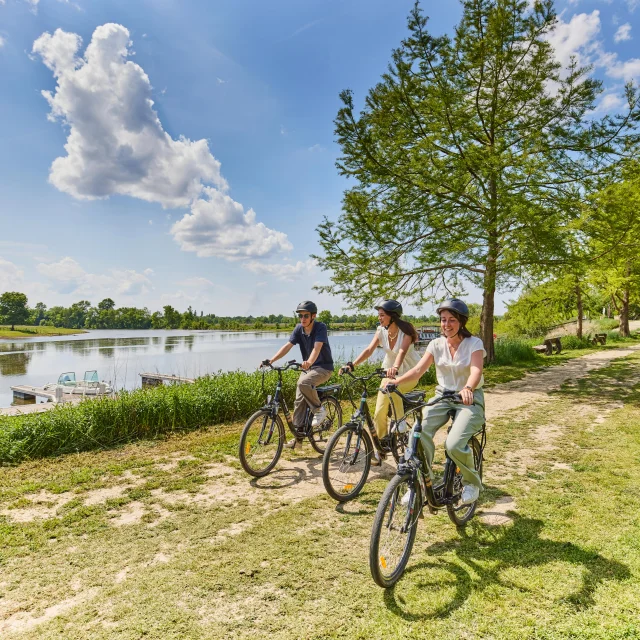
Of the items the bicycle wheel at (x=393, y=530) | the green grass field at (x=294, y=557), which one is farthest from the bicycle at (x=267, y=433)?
the bicycle wheel at (x=393, y=530)

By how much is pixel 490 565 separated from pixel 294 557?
1.49 metres

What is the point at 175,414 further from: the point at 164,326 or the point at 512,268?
the point at 164,326

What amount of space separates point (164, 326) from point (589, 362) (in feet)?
388

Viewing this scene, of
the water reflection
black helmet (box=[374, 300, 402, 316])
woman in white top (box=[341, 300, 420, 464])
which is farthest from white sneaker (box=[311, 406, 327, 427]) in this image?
the water reflection

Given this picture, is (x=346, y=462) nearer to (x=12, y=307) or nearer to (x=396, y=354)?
(x=396, y=354)

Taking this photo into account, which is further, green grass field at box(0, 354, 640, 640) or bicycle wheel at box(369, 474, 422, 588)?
bicycle wheel at box(369, 474, 422, 588)

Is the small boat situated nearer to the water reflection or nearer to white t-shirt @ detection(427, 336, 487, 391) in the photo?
the water reflection

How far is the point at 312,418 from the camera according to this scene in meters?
5.61

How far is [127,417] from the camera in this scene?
7.30 meters

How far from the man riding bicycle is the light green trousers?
2.21 meters

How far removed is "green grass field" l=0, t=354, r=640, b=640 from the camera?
256 cm

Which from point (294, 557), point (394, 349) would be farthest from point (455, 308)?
point (294, 557)

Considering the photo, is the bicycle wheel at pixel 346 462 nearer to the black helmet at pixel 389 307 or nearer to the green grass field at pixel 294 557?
the green grass field at pixel 294 557

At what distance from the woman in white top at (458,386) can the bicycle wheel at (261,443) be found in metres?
2.19
